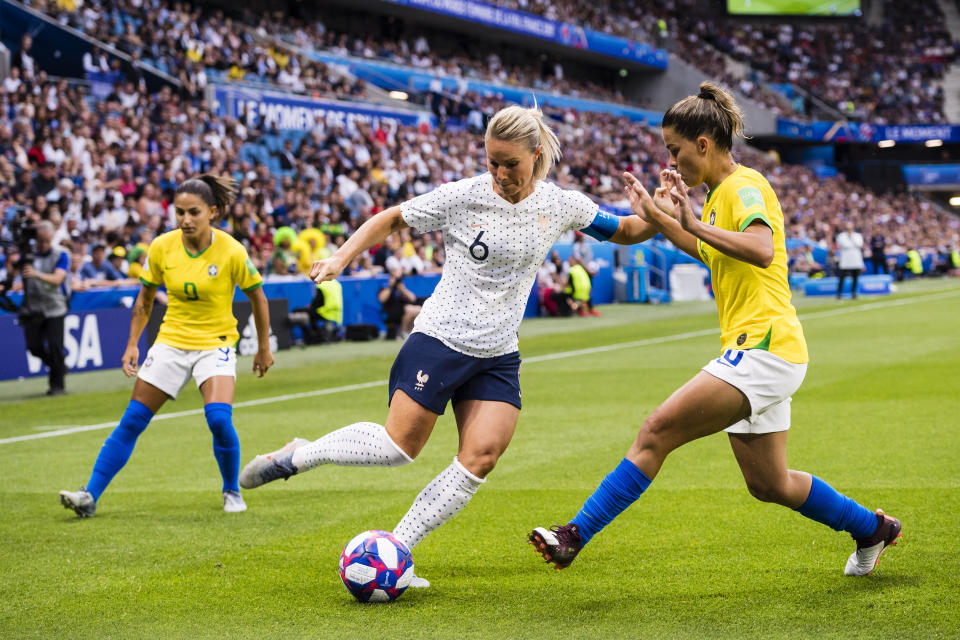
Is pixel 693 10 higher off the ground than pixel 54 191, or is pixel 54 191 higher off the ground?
pixel 693 10

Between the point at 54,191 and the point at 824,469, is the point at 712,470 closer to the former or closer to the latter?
the point at 824,469

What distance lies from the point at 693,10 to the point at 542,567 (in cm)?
6309

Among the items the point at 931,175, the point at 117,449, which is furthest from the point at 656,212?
the point at 931,175

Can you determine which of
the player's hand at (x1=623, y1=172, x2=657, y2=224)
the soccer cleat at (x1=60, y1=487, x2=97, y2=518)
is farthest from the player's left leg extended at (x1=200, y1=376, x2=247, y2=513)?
the player's hand at (x1=623, y1=172, x2=657, y2=224)

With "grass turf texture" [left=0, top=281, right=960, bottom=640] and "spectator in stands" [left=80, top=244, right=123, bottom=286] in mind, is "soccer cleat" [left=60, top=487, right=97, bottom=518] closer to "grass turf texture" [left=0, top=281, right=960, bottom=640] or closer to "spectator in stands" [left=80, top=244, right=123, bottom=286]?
"grass turf texture" [left=0, top=281, right=960, bottom=640]

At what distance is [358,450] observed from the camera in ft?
16.0

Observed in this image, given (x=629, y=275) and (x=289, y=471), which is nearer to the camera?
(x=289, y=471)

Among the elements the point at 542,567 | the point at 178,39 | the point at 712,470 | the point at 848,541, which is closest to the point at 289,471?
the point at 542,567

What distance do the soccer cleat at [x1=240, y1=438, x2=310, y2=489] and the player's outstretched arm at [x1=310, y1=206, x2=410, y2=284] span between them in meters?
1.01

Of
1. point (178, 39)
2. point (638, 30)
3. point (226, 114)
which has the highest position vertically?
point (638, 30)

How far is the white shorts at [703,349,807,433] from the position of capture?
14.8ft

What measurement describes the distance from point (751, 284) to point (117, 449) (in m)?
4.24

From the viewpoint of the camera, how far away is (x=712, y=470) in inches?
315

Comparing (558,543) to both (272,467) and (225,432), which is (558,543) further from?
(225,432)
